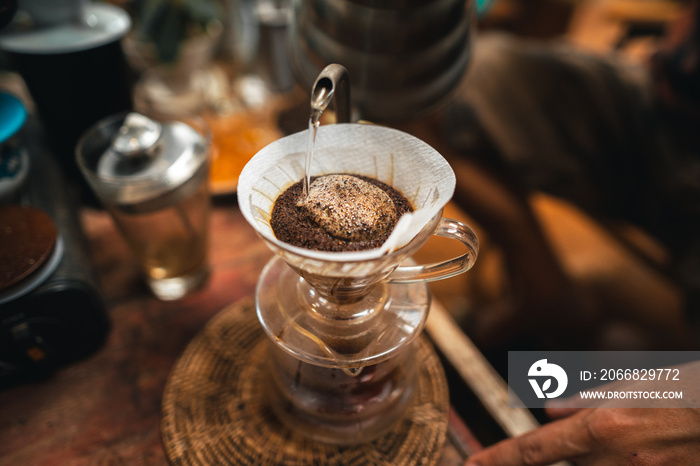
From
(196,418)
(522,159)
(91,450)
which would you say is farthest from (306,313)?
(522,159)

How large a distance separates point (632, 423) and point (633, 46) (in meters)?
2.65

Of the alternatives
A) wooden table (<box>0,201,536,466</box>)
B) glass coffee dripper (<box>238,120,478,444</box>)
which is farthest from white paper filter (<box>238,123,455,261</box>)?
wooden table (<box>0,201,536,466</box>)

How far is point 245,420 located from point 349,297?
29cm

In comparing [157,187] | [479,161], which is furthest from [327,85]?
[479,161]

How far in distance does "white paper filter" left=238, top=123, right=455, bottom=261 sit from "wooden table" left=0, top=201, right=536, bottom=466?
0.43 meters

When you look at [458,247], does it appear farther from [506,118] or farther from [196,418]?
[196,418]

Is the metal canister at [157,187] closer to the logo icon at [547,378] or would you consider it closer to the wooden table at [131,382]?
the wooden table at [131,382]

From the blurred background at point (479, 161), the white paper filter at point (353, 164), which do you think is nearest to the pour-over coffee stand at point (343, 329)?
the white paper filter at point (353, 164)

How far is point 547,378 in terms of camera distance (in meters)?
0.88

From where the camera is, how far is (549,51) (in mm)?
1547

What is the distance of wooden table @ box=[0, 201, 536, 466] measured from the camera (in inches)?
27.6

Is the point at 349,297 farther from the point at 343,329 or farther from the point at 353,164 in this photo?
the point at 353,164

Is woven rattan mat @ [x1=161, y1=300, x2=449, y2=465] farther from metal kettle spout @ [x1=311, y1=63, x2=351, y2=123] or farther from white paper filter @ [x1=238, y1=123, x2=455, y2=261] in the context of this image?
metal kettle spout @ [x1=311, y1=63, x2=351, y2=123]

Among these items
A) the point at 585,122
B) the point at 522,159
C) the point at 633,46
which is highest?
the point at 633,46
